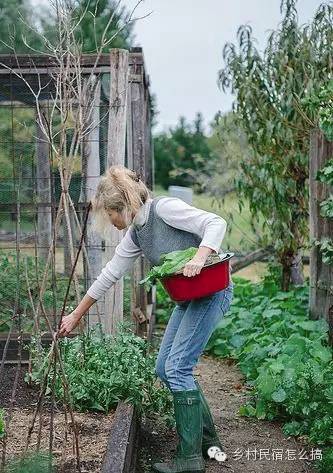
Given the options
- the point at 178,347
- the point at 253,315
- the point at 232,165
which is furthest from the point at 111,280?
the point at 232,165

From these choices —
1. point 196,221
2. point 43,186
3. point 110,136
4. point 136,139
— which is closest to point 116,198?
point 196,221

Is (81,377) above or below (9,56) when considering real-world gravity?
below

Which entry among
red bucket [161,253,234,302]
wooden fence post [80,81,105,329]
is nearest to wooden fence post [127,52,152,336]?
wooden fence post [80,81,105,329]

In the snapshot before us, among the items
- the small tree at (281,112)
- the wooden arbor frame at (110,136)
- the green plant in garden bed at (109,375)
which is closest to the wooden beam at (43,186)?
the wooden arbor frame at (110,136)

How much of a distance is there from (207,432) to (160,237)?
123 cm

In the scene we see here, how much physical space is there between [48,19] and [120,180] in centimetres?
1136

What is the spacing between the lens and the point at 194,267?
411cm

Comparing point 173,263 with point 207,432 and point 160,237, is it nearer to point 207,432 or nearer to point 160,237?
point 160,237

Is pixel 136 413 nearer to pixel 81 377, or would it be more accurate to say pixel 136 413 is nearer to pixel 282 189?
pixel 81 377

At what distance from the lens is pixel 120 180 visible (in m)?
4.38

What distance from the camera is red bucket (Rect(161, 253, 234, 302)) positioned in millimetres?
4242

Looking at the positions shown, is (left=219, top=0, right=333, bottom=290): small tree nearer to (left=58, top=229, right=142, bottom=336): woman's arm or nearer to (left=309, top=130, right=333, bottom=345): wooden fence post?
(left=309, top=130, right=333, bottom=345): wooden fence post

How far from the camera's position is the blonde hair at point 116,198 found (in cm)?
Answer: 437

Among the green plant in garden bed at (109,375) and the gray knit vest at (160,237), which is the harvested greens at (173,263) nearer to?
the gray knit vest at (160,237)
